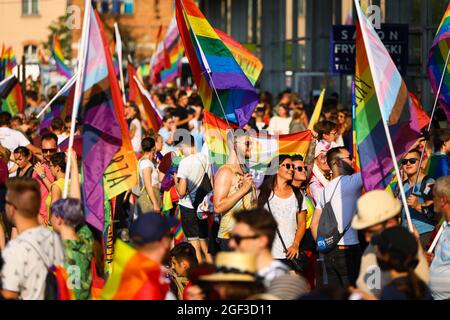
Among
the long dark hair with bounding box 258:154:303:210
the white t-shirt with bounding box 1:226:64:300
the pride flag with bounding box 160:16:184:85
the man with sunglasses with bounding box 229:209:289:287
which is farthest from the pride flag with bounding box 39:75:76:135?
the man with sunglasses with bounding box 229:209:289:287

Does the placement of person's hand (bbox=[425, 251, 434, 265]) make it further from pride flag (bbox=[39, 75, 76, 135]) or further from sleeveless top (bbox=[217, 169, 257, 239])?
pride flag (bbox=[39, 75, 76, 135])

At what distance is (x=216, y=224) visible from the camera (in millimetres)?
12734

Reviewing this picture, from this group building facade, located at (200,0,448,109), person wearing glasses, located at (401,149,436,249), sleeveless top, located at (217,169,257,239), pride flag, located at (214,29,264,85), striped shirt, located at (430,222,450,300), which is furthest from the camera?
building facade, located at (200,0,448,109)

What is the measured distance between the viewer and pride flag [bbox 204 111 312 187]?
12.1m

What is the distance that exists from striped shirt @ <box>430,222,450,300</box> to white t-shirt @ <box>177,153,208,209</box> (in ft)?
15.8

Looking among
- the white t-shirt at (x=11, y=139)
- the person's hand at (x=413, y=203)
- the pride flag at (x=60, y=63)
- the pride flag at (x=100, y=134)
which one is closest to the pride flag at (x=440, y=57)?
the person's hand at (x=413, y=203)

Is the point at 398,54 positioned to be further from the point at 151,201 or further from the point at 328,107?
the point at 151,201

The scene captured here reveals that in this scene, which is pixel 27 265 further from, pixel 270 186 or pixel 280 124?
pixel 280 124

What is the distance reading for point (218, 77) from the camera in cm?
1240

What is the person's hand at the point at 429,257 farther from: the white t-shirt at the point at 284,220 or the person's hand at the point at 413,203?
the white t-shirt at the point at 284,220

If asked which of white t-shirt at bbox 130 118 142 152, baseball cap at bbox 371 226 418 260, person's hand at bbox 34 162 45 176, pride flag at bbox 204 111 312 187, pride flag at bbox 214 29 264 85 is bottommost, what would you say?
white t-shirt at bbox 130 118 142 152

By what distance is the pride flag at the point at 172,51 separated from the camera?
29.6 meters

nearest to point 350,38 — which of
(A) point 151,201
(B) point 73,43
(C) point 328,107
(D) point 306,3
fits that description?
(C) point 328,107

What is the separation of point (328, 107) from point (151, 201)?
5.21m
